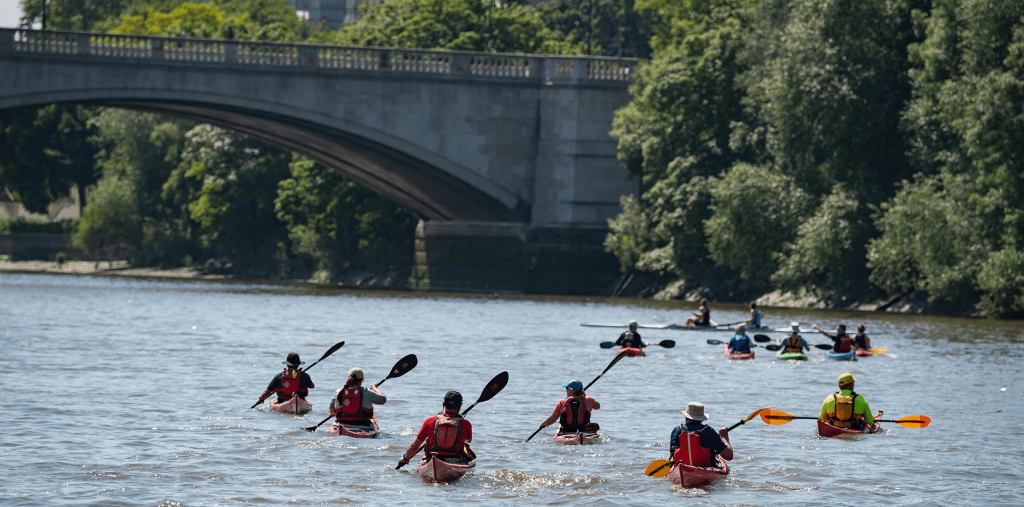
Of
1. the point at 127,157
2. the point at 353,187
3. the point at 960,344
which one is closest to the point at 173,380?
the point at 960,344

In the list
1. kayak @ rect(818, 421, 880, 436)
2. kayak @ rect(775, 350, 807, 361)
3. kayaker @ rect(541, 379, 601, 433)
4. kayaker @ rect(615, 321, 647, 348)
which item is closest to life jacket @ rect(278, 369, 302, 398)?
kayaker @ rect(541, 379, 601, 433)

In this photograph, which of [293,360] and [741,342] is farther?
[741,342]

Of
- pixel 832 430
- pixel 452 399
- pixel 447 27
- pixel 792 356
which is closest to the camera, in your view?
pixel 452 399

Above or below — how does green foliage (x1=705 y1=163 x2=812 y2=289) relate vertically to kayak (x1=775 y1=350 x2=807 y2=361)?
above

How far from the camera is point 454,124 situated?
54.2 m

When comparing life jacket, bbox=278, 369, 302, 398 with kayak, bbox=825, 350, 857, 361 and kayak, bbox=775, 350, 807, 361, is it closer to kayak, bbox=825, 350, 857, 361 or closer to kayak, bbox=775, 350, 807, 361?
kayak, bbox=775, 350, 807, 361

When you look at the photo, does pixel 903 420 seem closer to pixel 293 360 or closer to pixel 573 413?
pixel 573 413

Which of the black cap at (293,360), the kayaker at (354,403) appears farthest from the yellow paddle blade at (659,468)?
the black cap at (293,360)

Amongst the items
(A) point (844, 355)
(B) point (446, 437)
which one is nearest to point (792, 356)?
(A) point (844, 355)

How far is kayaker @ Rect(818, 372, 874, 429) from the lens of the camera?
63.1 ft

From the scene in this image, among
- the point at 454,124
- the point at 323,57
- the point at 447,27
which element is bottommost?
the point at 454,124

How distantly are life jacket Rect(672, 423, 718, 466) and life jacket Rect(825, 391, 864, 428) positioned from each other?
4.70 meters

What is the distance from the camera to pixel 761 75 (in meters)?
48.8

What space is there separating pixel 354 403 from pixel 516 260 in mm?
39222
